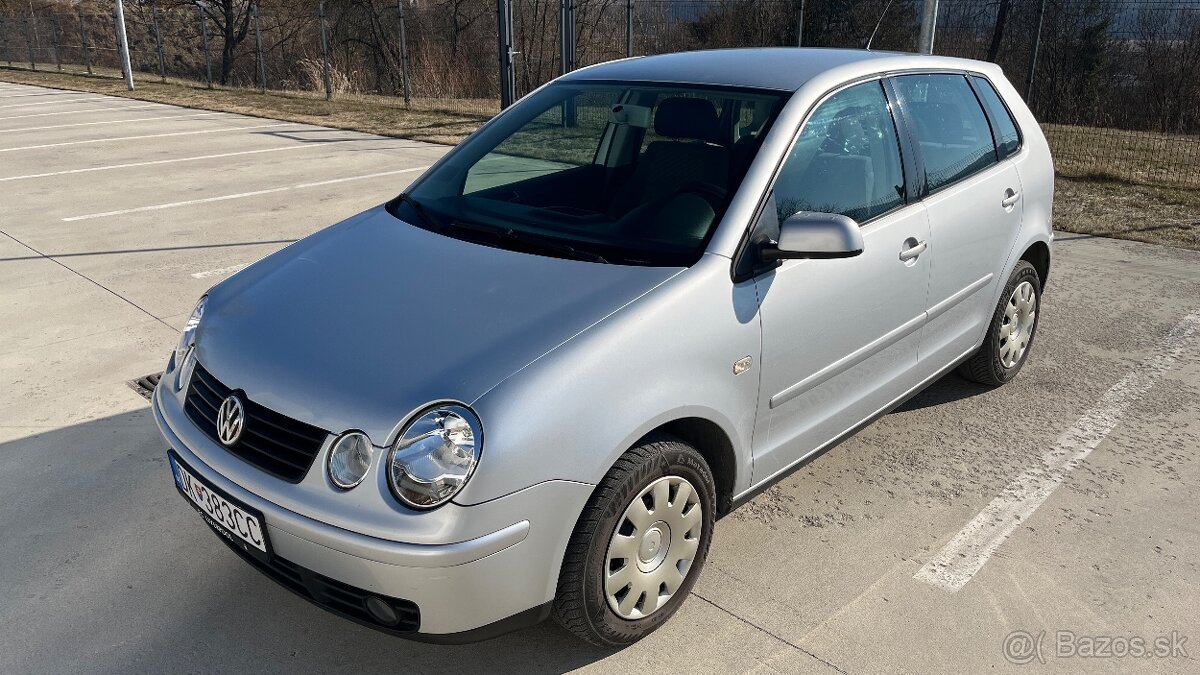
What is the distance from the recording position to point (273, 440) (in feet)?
8.13

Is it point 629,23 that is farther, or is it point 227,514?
point 629,23

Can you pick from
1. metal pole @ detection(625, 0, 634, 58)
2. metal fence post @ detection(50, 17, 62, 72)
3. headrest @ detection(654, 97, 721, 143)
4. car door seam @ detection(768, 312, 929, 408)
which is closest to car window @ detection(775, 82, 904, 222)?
headrest @ detection(654, 97, 721, 143)

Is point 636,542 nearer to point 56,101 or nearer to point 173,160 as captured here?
point 173,160

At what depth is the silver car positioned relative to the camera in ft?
7.61

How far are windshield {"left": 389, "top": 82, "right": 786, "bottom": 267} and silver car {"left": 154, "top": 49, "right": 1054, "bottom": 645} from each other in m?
0.01

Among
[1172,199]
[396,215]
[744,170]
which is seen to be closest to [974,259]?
[744,170]

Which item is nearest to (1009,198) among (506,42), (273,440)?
(273,440)

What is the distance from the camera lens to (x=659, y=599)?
281cm

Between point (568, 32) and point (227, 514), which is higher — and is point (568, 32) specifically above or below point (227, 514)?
above

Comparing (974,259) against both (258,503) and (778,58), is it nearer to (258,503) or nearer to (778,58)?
(778,58)

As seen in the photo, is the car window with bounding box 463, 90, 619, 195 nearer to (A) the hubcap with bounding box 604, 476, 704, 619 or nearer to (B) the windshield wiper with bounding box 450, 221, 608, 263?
(B) the windshield wiper with bounding box 450, 221, 608, 263

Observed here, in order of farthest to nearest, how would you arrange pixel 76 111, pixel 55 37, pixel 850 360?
pixel 55 37, pixel 76 111, pixel 850 360

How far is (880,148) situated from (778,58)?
0.56m

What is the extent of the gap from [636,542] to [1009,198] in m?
2.74
